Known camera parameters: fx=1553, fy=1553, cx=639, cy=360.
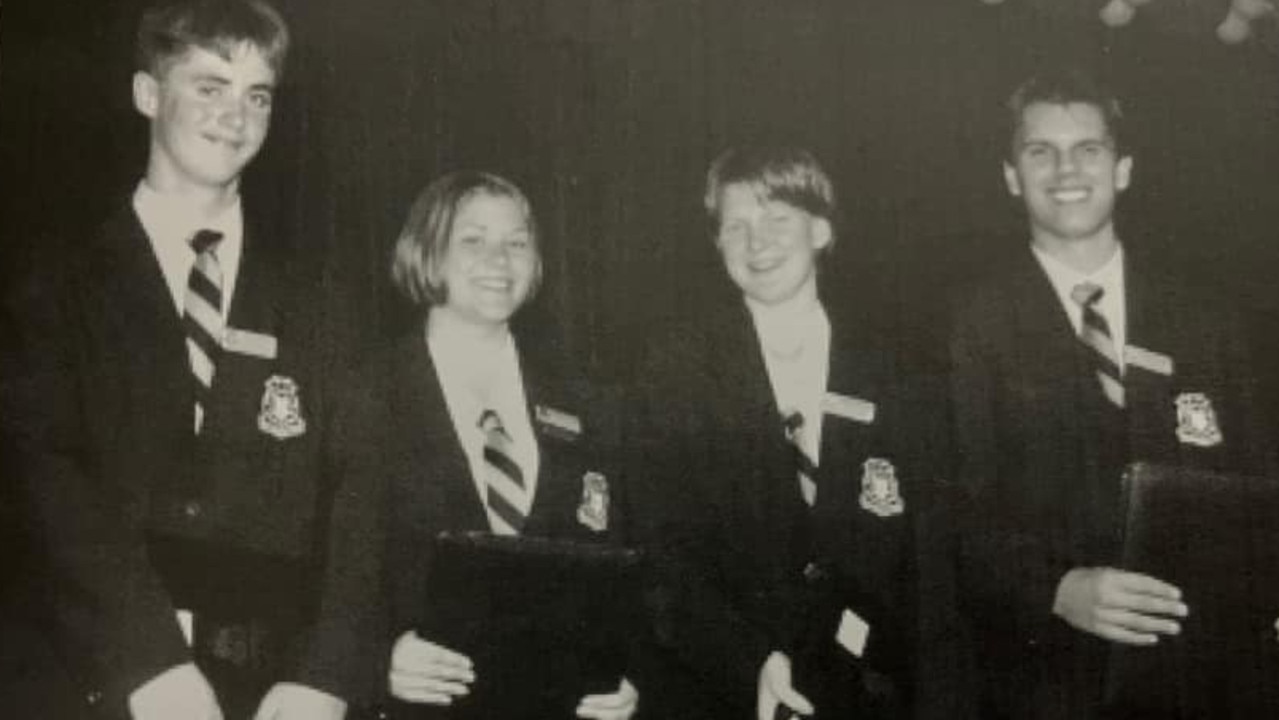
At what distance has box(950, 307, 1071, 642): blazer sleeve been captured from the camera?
7.47 ft

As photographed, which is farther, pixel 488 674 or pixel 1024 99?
pixel 1024 99

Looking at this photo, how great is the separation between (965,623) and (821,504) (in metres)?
0.28

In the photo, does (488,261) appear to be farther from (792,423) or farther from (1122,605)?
(1122,605)

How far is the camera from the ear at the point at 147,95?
2.28 meters

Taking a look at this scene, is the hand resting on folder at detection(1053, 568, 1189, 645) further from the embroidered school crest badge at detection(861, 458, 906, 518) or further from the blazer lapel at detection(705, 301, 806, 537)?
the blazer lapel at detection(705, 301, 806, 537)

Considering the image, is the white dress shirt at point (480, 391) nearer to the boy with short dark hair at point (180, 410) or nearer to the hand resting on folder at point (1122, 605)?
the boy with short dark hair at point (180, 410)

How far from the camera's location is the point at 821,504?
2285 mm

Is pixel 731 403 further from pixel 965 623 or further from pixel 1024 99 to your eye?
pixel 1024 99

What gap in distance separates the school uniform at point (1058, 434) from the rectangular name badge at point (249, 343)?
1013mm

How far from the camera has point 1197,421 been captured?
7.68ft

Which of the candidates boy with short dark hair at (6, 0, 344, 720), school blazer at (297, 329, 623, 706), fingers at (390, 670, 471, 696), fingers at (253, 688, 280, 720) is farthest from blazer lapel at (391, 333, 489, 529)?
fingers at (253, 688, 280, 720)

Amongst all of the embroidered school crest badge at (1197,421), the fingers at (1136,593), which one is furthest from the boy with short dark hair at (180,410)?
the embroidered school crest badge at (1197,421)

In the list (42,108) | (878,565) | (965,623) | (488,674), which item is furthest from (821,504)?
(42,108)

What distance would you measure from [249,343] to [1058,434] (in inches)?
47.0
